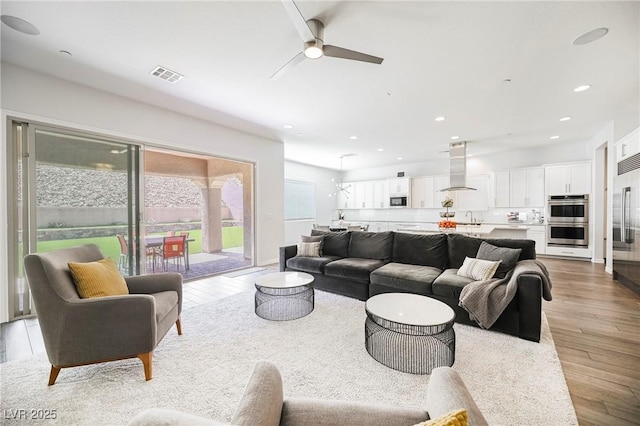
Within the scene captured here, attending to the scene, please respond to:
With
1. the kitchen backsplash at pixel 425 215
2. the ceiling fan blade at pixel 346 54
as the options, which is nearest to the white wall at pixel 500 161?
the kitchen backsplash at pixel 425 215

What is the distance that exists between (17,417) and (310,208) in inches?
309

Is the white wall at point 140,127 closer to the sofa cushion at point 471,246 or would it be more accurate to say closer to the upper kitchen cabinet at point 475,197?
the sofa cushion at point 471,246

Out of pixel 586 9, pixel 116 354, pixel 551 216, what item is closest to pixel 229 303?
pixel 116 354

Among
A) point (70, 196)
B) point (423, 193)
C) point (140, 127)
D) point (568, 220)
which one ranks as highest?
point (140, 127)

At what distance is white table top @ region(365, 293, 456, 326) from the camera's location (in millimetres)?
2020

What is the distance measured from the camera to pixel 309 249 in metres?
4.27

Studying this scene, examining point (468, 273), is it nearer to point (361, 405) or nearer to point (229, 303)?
point (361, 405)

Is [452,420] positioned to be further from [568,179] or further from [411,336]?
[568,179]

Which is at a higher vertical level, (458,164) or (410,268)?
(458,164)

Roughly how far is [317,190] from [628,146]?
23.7 feet

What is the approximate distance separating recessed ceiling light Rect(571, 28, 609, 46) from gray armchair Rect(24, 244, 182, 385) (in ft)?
14.0

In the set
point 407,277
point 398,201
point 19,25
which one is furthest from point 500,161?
point 19,25

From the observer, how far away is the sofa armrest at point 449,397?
30.1 inches

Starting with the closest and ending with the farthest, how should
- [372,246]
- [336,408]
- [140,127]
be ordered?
[336,408]
[140,127]
[372,246]
